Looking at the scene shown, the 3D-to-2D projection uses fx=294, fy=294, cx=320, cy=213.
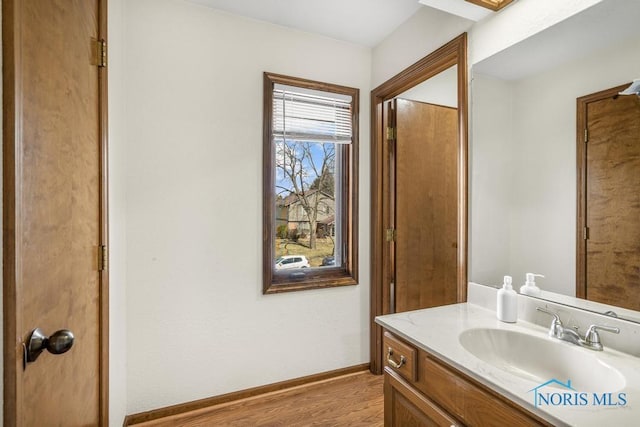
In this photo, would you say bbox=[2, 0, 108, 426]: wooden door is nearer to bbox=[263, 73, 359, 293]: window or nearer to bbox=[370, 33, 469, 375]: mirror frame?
bbox=[263, 73, 359, 293]: window

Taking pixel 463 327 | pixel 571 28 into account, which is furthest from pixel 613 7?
pixel 463 327

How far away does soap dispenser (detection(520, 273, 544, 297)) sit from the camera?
1.22 m

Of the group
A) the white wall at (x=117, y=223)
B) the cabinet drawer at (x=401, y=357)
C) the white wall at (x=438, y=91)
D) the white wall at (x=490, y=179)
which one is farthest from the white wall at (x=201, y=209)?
the white wall at (x=490, y=179)

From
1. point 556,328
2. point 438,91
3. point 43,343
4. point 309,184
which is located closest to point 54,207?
point 43,343

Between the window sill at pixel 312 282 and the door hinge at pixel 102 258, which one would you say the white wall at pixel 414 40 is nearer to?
the window sill at pixel 312 282

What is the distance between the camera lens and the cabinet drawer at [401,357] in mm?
1041

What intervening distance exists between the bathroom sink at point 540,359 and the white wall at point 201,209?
120 centimetres

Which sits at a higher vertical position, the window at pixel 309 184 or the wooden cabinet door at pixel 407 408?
the window at pixel 309 184

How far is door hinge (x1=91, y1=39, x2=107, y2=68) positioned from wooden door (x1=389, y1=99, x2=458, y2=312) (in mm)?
1766

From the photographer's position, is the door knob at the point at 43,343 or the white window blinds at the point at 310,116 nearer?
the door knob at the point at 43,343

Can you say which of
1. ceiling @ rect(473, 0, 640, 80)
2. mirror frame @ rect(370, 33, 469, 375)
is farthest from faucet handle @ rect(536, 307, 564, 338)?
ceiling @ rect(473, 0, 640, 80)

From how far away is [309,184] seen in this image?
7.18 ft

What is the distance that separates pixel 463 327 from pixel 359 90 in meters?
1.76

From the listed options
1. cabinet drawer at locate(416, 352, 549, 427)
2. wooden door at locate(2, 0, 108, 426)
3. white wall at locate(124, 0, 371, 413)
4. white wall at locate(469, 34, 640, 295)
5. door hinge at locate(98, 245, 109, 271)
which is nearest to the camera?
wooden door at locate(2, 0, 108, 426)
